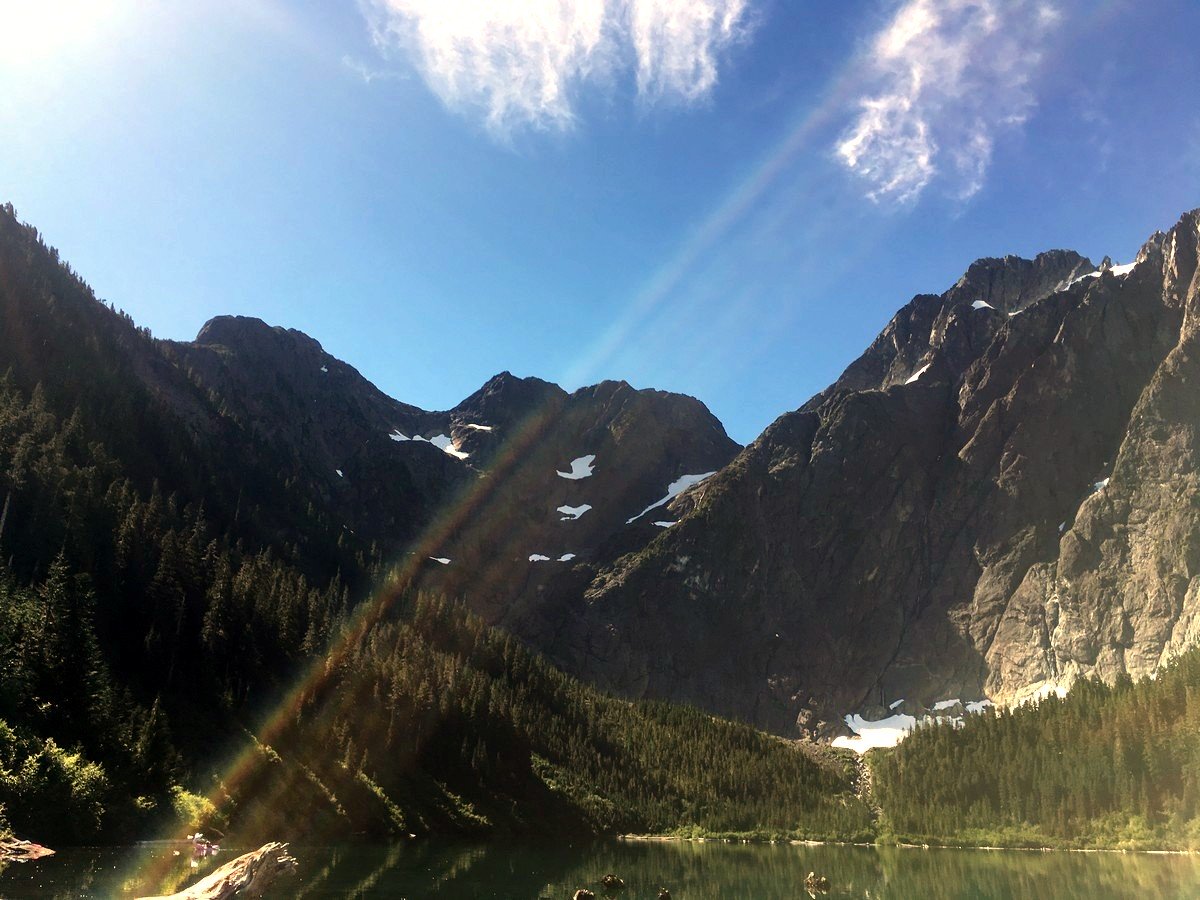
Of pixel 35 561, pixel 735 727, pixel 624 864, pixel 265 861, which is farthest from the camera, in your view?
pixel 735 727

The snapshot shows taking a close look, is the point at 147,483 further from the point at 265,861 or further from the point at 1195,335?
the point at 1195,335

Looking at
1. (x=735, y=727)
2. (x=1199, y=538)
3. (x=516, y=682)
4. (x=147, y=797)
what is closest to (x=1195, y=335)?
(x=1199, y=538)

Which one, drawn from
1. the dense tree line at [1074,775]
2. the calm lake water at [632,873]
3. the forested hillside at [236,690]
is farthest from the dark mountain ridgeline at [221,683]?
the dense tree line at [1074,775]

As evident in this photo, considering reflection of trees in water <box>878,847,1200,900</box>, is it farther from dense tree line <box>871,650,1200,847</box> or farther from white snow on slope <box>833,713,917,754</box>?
white snow on slope <box>833,713,917,754</box>

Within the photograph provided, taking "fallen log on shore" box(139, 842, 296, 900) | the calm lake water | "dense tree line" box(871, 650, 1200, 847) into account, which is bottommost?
the calm lake water

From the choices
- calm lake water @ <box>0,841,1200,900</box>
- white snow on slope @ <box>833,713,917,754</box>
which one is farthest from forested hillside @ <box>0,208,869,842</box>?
white snow on slope @ <box>833,713,917,754</box>

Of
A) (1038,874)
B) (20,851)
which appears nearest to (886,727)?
(1038,874)

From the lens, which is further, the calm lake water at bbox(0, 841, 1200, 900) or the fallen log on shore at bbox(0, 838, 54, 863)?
the fallen log on shore at bbox(0, 838, 54, 863)
